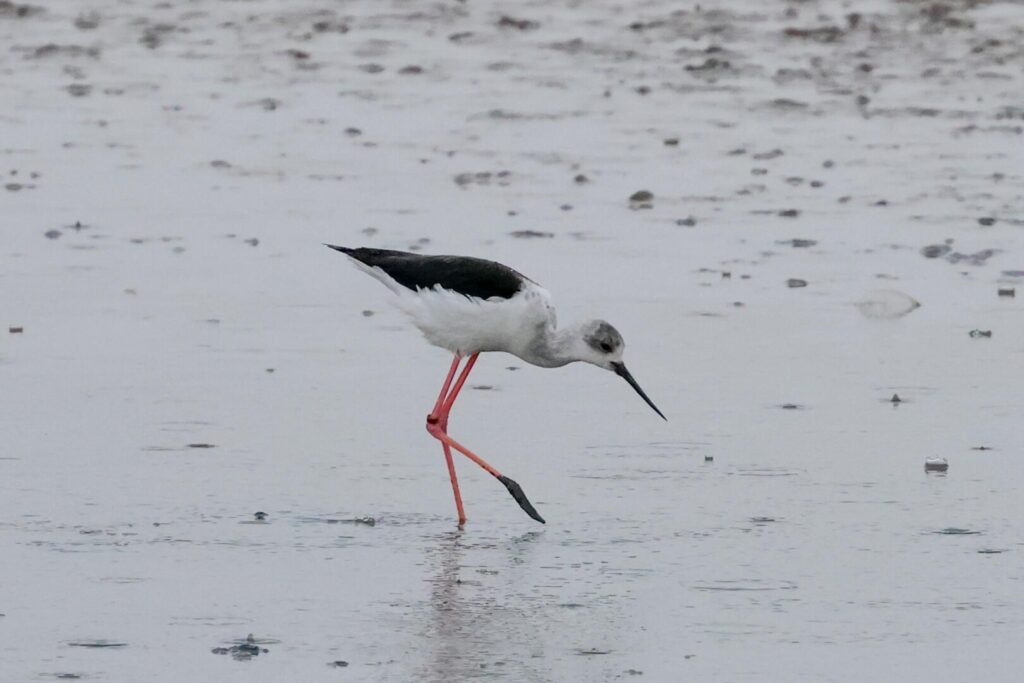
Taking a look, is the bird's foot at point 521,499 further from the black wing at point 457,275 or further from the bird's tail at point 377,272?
the bird's tail at point 377,272

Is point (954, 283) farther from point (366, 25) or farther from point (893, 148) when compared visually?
point (366, 25)

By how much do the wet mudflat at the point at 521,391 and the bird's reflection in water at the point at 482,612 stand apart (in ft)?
0.06

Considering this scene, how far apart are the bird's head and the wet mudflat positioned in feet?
1.18

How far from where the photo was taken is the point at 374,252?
32.1 feet

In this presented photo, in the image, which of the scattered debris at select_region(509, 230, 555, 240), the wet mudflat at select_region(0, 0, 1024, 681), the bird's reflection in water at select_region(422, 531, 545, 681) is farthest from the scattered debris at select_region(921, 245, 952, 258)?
the bird's reflection in water at select_region(422, 531, 545, 681)

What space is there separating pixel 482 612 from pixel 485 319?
2.18 metres

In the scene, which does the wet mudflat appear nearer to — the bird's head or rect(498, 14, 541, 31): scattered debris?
the bird's head

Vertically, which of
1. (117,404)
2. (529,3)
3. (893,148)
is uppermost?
(117,404)

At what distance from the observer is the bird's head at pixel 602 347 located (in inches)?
369

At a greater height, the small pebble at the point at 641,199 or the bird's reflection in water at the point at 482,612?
the bird's reflection in water at the point at 482,612

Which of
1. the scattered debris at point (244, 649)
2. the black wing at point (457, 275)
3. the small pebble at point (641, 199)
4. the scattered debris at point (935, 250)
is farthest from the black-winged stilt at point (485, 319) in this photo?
the small pebble at point (641, 199)

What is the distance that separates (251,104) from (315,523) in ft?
43.3

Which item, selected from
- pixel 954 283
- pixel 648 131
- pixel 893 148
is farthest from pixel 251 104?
pixel 954 283

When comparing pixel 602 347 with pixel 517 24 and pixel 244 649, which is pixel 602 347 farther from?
pixel 517 24
